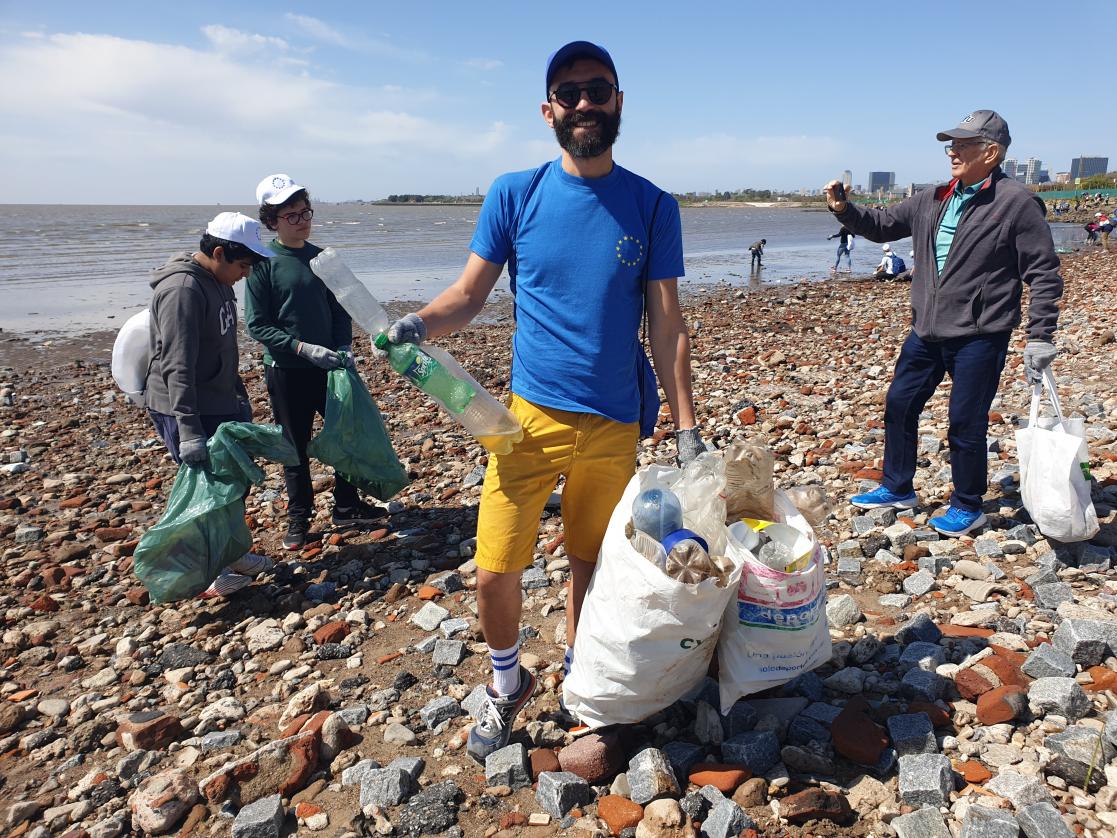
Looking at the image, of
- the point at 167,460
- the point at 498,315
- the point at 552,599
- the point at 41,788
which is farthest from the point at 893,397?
the point at 498,315

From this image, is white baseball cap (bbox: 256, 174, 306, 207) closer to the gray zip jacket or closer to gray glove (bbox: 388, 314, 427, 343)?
gray glove (bbox: 388, 314, 427, 343)

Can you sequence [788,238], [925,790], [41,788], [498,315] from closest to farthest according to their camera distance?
[925,790]
[41,788]
[498,315]
[788,238]

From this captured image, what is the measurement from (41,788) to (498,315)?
14.2m

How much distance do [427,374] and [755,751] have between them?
186 cm

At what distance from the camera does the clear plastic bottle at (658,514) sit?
2.51m

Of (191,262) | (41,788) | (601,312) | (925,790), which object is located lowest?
(41,788)

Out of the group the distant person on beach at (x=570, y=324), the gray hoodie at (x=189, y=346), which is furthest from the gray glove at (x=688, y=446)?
the gray hoodie at (x=189, y=346)

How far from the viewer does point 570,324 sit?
2.76 meters

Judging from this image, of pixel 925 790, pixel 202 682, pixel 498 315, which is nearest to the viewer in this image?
pixel 925 790

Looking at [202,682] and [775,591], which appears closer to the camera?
[775,591]

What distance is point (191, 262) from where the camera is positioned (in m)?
4.30

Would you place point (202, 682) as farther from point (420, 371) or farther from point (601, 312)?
point (601, 312)

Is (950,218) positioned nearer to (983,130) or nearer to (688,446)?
(983,130)

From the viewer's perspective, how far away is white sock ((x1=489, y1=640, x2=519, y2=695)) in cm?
284
